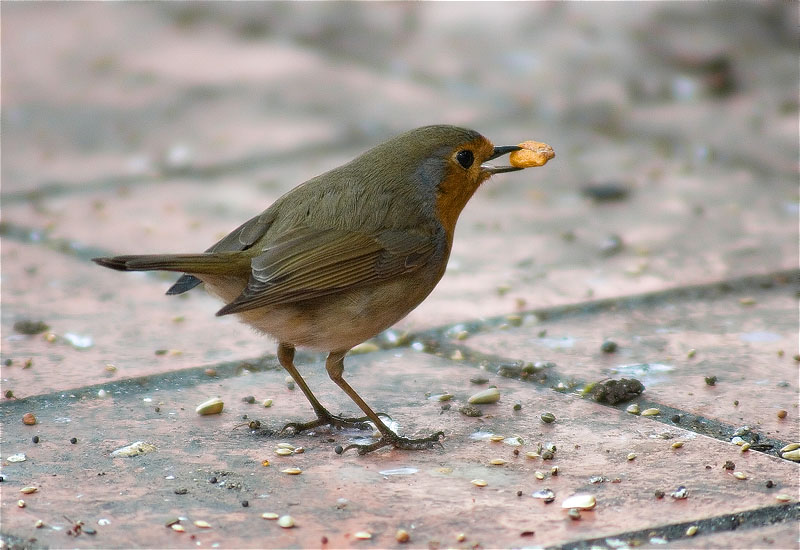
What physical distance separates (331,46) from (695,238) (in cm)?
455

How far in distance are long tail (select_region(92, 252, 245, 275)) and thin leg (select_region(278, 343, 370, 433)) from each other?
322 millimetres

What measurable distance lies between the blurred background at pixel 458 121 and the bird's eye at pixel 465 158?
23.1 inches

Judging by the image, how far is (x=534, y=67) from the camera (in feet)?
28.0

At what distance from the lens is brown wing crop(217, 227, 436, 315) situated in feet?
11.6

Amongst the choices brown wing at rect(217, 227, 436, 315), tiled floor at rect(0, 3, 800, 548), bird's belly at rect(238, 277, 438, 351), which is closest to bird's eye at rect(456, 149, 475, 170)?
brown wing at rect(217, 227, 436, 315)

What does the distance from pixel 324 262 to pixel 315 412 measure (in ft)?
1.55

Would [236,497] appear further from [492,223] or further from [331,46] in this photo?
[331,46]

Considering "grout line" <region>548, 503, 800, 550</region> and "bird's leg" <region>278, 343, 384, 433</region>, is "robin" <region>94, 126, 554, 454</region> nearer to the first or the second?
"bird's leg" <region>278, 343, 384, 433</region>

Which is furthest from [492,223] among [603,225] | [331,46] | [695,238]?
[331,46]

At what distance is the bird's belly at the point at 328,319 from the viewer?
3.61 m

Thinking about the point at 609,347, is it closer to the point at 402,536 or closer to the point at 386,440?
the point at 386,440

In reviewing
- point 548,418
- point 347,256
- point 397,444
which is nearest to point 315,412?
point 397,444

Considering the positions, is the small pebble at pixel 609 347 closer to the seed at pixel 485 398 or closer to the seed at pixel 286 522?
the seed at pixel 485 398

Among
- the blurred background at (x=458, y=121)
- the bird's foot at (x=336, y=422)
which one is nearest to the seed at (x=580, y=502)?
the bird's foot at (x=336, y=422)
